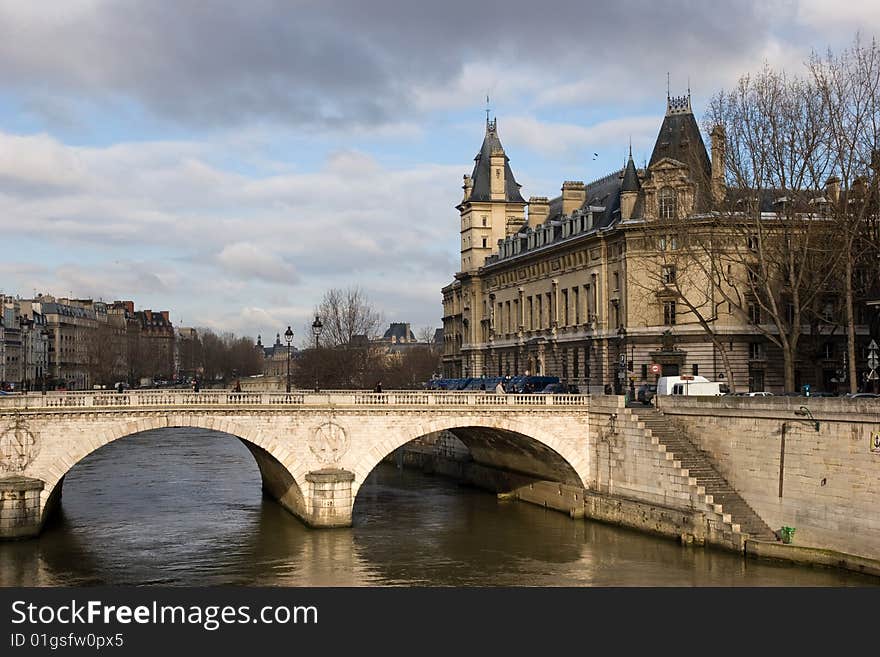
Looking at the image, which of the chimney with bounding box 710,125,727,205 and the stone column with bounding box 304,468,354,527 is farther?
the chimney with bounding box 710,125,727,205

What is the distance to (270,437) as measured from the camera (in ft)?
136

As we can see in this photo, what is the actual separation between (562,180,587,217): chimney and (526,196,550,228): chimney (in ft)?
19.5

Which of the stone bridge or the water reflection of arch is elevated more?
the stone bridge

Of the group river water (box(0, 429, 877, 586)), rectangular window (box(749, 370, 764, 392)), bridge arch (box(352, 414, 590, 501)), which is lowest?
river water (box(0, 429, 877, 586))

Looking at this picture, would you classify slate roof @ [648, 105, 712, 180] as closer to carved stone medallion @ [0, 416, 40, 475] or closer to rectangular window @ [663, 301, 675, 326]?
rectangular window @ [663, 301, 675, 326]

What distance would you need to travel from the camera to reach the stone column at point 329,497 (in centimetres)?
4156

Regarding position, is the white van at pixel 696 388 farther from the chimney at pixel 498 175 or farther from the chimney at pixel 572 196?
the chimney at pixel 498 175

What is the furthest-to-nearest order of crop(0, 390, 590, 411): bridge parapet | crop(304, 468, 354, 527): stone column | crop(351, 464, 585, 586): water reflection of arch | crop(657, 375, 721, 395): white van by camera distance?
crop(657, 375, 721, 395): white van, crop(304, 468, 354, 527): stone column, crop(0, 390, 590, 411): bridge parapet, crop(351, 464, 585, 586): water reflection of arch

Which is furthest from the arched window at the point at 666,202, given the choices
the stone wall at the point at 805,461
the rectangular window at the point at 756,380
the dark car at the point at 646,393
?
the stone wall at the point at 805,461

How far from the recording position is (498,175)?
313ft

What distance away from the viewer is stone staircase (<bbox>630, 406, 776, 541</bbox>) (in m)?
37.0

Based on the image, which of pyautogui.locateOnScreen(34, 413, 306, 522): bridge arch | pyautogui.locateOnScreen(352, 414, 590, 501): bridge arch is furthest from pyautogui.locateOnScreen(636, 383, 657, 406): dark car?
pyautogui.locateOnScreen(34, 413, 306, 522): bridge arch

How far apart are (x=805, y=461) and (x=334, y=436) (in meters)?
16.9

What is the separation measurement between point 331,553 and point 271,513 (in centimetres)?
865
